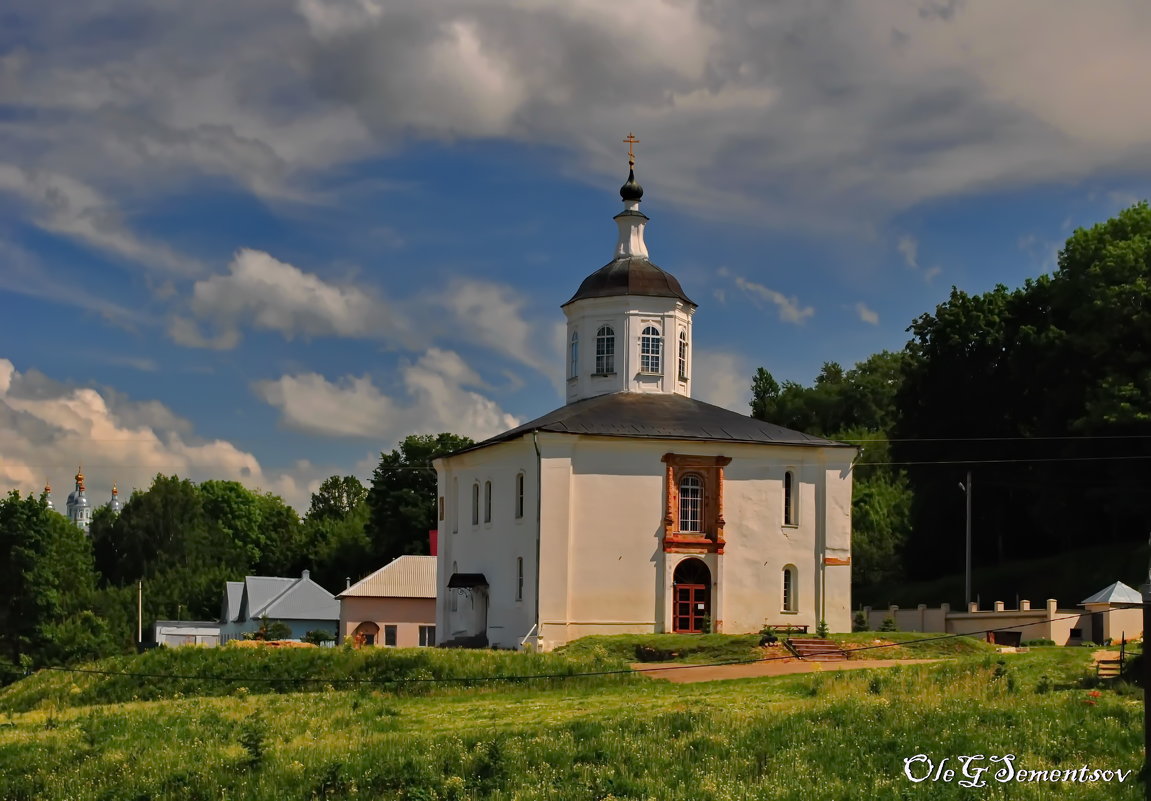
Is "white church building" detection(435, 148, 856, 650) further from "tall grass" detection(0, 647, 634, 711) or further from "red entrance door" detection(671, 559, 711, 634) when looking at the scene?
"tall grass" detection(0, 647, 634, 711)

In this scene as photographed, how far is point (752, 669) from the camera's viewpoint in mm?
36344

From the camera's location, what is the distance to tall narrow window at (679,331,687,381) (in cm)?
4953

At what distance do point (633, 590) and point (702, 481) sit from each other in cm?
380

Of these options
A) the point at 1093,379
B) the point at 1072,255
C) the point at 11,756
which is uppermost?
the point at 1072,255

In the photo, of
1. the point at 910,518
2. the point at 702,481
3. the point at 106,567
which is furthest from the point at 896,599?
the point at 106,567

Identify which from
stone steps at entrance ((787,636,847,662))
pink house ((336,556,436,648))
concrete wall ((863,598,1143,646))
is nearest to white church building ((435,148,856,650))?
stone steps at entrance ((787,636,847,662))

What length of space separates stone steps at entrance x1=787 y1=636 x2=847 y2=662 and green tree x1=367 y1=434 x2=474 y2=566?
154 ft

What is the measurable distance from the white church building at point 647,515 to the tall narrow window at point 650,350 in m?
0.04

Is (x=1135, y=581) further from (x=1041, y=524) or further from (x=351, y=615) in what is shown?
(x=351, y=615)

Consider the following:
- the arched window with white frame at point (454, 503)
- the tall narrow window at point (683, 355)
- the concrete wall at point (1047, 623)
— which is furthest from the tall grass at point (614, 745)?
the arched window with white frame at point (454, 503)

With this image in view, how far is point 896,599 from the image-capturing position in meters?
66.6

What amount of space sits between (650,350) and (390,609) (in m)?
28.6

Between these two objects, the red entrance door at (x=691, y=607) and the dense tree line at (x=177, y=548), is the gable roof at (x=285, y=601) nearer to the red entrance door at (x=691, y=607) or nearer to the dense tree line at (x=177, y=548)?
the dense tree line at (x=177, y=548)

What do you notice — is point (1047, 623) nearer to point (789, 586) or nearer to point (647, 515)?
point (789, 586)
